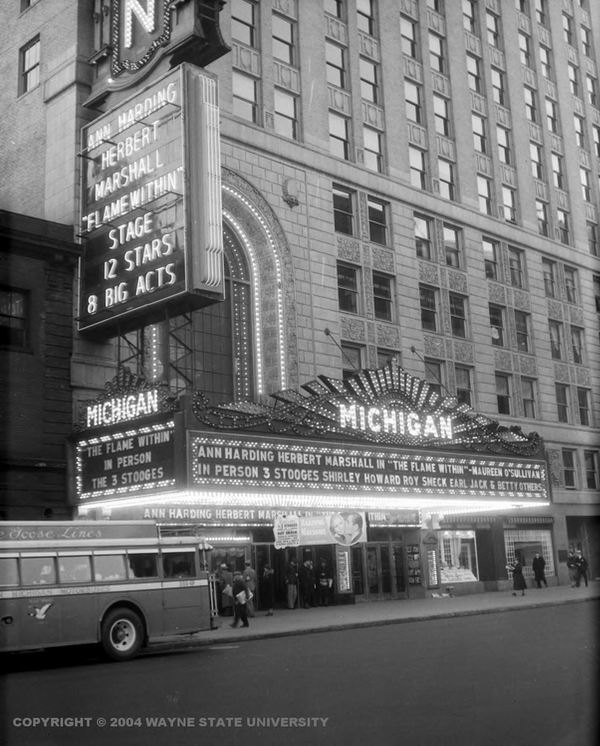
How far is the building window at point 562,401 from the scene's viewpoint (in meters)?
47.3

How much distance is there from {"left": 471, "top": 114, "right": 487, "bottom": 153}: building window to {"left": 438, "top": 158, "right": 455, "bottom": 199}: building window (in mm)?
2746

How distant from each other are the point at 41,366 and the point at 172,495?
215 inches

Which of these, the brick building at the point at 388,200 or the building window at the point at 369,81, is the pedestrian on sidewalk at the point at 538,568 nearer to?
the brick building at the point at 388,200

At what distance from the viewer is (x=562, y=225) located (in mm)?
50688

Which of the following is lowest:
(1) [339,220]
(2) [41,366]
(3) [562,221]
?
(2) [41,366]

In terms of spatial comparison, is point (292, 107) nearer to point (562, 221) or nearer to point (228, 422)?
point (228, 422)

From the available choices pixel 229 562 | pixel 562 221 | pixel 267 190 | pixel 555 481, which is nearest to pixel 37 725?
pixel 229 562

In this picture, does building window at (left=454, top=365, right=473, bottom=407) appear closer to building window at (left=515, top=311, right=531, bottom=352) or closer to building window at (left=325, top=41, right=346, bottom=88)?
building window at (left=515, top=311, right=531, bottom=352)

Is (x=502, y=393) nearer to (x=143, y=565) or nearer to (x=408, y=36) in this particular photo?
(x=408, y=36)

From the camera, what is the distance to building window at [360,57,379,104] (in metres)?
40.8

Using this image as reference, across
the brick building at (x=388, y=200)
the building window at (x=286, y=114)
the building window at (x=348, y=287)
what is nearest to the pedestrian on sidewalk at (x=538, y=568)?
the brick building at (x=388, y=200)

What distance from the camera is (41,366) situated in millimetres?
26422

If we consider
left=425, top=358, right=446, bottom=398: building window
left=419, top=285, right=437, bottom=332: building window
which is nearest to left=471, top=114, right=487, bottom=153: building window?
left=419, top=285, right=437, bottom=332: building window

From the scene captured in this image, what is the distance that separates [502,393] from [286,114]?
1707cm
